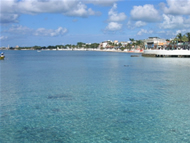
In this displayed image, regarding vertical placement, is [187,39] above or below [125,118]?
above

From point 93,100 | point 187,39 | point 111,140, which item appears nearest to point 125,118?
point 111,140

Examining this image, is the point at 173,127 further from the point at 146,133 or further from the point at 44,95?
the point at 44,95

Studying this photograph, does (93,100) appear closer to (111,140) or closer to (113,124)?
(113,124)

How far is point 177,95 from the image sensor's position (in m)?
27.0

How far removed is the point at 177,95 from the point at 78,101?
11.2 meters

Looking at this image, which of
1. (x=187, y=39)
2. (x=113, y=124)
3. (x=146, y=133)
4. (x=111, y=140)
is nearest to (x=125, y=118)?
(x=113, y=124)

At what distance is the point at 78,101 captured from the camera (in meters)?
24.1

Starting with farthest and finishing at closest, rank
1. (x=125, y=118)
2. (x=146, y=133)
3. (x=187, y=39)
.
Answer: (x=187, y=39) < (x=125, y=118) < (x=146, y=133)

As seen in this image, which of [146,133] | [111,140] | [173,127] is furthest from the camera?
[173,127]

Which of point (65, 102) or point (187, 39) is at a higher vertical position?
point (187, 39)

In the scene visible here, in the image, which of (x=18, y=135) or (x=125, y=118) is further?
(x=125, y=118)

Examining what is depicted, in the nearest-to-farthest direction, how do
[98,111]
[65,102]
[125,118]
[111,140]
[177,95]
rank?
[111,140]
[125,118]
[98,111]
[65,102]
[177,95]

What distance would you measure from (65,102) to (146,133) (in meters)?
10.2

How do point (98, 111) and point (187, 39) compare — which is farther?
point (187, 39)
